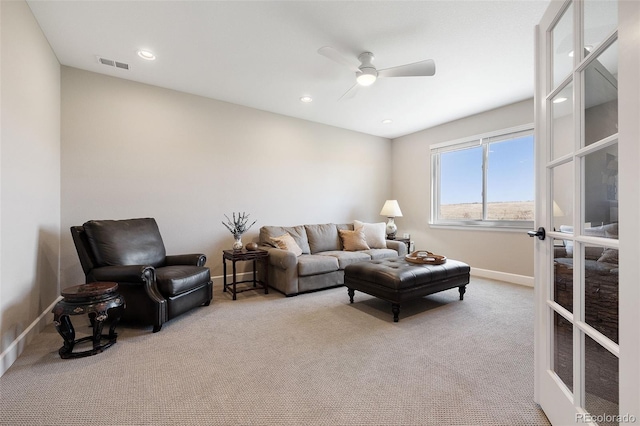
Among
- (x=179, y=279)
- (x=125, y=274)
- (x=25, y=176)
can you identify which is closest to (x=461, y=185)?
(x=179, y=279)

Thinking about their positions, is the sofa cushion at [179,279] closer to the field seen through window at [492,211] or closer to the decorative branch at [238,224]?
the decorative branch at [238,224]

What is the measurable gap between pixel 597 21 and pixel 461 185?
4.26 meters

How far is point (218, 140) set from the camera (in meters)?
4.11

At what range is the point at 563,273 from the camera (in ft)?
4.29

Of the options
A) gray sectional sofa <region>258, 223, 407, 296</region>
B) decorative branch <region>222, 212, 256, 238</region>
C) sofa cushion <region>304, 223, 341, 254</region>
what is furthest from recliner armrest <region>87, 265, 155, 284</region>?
sofa cushion <region>304, 223, 341, 254</region>

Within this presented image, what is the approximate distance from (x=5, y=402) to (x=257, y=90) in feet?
11.9

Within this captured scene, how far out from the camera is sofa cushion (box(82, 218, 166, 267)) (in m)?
2.71

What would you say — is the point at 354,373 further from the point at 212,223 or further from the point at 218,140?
the point at 218,140

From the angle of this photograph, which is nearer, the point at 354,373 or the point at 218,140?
the point at 354,373

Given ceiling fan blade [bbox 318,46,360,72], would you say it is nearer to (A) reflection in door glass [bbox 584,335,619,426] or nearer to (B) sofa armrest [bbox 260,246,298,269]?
(B) sofa armrest [bbox 260,246,298,269]

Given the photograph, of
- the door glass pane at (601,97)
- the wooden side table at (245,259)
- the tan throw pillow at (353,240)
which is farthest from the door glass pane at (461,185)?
the door glass pane at (601,97)

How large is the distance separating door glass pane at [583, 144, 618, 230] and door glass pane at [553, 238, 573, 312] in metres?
0.18

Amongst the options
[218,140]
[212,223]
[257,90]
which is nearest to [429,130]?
[257,90]

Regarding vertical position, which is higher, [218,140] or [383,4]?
[383,4]
